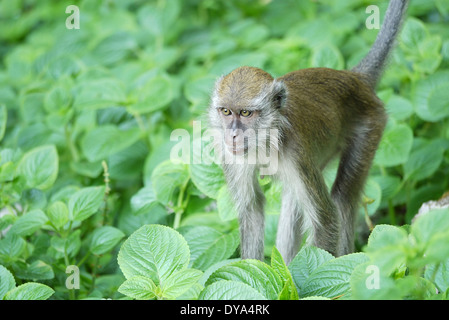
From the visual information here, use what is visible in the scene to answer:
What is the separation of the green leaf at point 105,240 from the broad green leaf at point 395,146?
239cm

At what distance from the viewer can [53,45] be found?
9047mm

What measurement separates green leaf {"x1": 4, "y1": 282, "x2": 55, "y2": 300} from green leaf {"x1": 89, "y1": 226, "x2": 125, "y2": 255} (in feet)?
3.28

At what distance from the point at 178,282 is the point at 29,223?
1704 millimetres

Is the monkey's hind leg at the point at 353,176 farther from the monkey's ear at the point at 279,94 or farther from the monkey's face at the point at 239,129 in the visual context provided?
the monkey's face at the point at 239,129

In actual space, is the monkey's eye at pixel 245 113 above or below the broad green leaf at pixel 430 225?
above

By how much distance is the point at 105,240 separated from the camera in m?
4.64

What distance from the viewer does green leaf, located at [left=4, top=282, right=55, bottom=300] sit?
3.52 m

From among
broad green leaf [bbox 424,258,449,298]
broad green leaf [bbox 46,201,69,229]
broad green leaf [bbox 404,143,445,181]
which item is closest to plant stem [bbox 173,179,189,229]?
broad green leaf [bbox 46,201,69,229]

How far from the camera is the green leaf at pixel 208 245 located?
14.5 ft

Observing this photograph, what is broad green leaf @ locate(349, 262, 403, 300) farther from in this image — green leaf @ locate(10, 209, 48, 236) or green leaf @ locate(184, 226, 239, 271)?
green leaf @ locate(10, 209, 48, 236)

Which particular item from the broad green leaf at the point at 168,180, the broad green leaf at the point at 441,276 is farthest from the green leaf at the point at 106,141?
the broad green leaf at the point at 441,276

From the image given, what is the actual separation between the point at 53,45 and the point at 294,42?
4.05m

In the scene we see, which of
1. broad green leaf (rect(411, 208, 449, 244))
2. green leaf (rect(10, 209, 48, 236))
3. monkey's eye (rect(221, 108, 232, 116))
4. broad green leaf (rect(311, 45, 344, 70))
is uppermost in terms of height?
broad green leaf (rect(311, 45, 344, 70))
